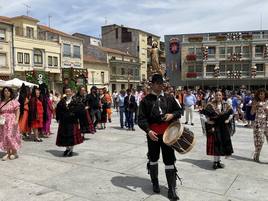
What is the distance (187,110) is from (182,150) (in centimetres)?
998

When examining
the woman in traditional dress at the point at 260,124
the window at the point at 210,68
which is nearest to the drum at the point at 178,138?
the woman in traditional dress at the point at 260,124

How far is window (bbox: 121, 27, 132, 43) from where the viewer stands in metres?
64.5

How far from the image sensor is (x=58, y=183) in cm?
566

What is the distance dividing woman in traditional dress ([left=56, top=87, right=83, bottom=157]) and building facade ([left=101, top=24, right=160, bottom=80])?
56.2 metres

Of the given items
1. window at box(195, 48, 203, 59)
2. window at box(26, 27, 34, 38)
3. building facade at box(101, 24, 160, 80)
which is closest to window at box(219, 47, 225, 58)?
window at box(195, 48, 203, 59)

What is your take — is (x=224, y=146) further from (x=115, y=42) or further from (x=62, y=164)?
(x=115, y=42)

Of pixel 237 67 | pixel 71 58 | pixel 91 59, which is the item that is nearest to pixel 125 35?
pixel 91 59

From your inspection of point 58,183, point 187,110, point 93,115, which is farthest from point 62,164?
point 187,110

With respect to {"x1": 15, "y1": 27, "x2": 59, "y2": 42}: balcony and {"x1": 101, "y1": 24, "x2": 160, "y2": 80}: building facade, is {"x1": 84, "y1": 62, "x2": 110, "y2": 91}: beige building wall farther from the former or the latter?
{"x1": 101, "y1": 24, "x2": 160, "y2": 80}: building facade

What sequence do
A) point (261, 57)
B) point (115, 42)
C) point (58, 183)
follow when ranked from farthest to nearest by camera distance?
1. point (115, 42)
2. point (261, 57)
3. point (58, 183)

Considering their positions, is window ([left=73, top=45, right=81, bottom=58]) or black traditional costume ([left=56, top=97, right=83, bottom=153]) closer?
black traditional costume ([left=56, top=97, right=83, bottom=153])

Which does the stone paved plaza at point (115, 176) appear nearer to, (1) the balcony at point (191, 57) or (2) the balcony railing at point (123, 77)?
(2) the balcony railing at point (123, 77)

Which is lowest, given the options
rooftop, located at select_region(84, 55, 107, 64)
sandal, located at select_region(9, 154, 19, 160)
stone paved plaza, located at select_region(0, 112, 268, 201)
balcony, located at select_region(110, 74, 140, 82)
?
stone paved plaza, located at select_region(0, 112, 268, 201)

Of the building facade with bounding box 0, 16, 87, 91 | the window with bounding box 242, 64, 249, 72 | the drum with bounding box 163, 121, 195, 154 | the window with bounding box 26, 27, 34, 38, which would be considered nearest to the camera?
the drum with bounding box 163, 121, 195, 154
